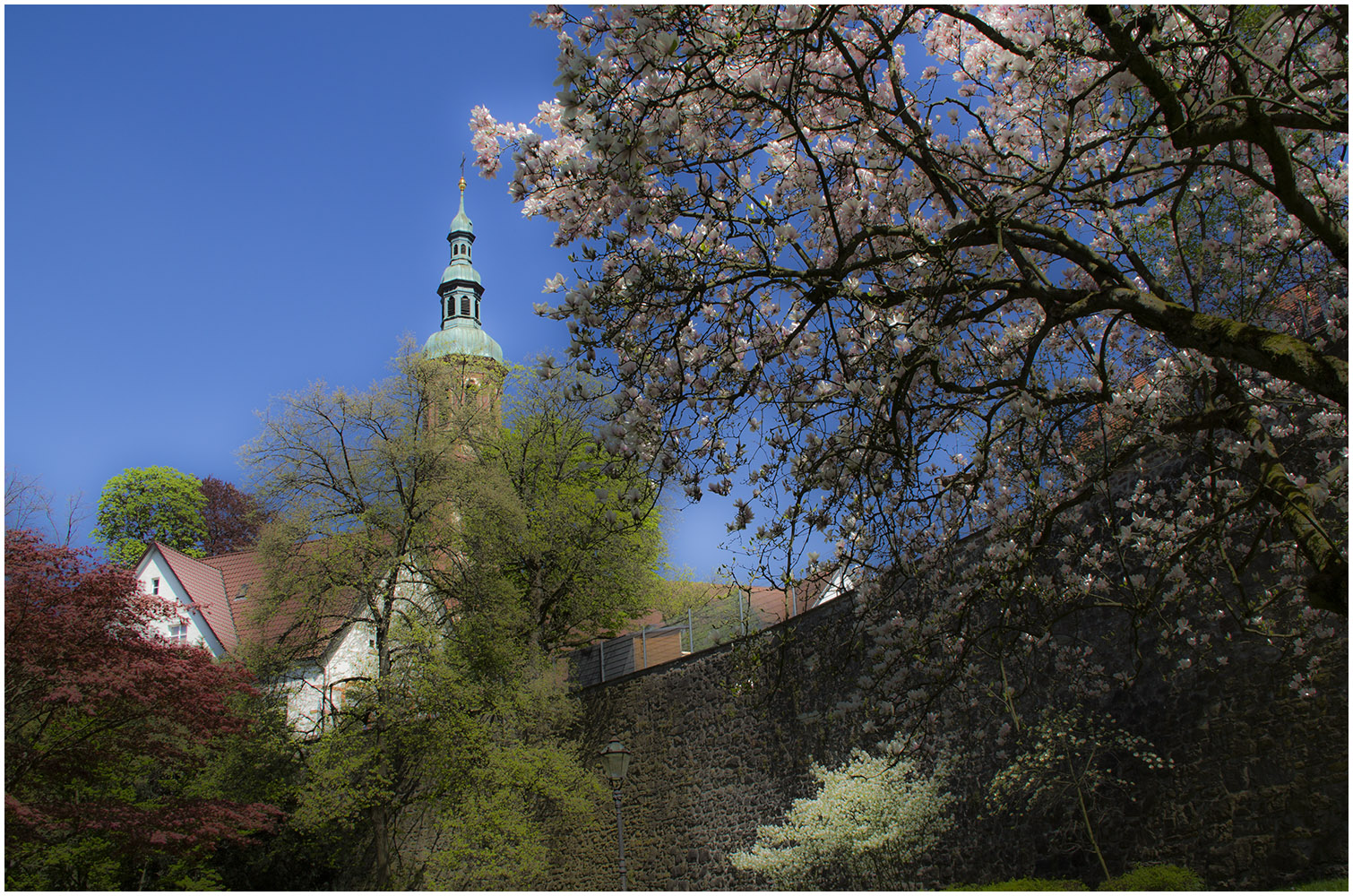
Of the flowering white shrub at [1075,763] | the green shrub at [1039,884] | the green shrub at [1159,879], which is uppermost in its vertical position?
the flowering white shrub at [1075,763]

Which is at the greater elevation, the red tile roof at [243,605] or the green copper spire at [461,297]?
the green copper spire at [461,297]

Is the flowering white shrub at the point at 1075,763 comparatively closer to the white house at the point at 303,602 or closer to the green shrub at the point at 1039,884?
the green shrub at the point at 1039,884

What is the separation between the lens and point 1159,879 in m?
7.13

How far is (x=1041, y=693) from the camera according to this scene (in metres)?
9.22

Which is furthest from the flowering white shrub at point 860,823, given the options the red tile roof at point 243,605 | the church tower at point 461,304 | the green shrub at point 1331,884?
the church tower at point 461,304

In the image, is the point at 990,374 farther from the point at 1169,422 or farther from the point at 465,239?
the point at 465,239

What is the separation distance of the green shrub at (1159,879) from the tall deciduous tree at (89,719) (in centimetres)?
932

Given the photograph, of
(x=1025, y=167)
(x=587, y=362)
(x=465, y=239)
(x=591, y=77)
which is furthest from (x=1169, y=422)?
(x=465, y=239)

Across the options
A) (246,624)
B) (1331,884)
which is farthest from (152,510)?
(1331,884)

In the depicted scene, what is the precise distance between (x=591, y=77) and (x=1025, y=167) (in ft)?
9.93

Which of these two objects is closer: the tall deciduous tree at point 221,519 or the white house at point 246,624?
the white house at point 246,624

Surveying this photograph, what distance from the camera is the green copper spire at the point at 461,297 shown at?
3094 cm

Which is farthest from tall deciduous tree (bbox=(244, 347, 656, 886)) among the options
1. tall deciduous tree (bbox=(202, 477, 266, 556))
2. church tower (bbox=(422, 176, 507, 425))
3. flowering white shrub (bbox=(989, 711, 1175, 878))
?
tall deciduous tree (bbox=(202, 477, 266, 556))

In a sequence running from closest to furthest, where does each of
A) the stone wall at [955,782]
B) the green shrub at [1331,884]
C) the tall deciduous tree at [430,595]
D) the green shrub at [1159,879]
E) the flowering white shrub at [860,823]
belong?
the green shrub at [1331,884] < the stone wall at [955,782] < the green shrub at [1159,879] < the flowering white shrub at [860,823] < the tall deciduous tree at [430,595]
